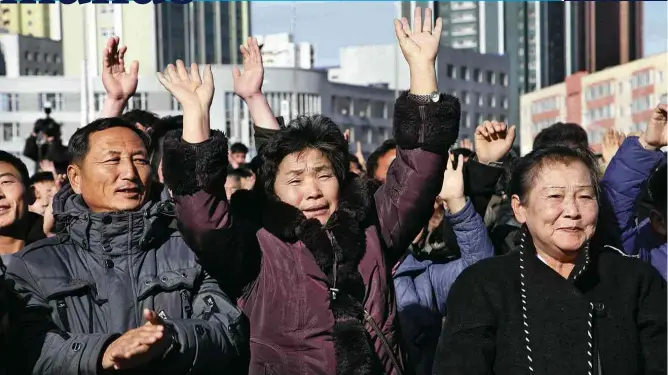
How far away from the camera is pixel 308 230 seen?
4.64 metres

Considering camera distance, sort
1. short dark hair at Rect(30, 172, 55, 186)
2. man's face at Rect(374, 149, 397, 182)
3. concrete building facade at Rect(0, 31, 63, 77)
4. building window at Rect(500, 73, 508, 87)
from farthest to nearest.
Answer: building window at Rect(500, 73, 508, 87)
concrete building facade at Rect(0, 31, 63, 77)
short dark hair at Rect(30, 172, 55, 186)
man's face at Rect(374, 149, 397, 182)

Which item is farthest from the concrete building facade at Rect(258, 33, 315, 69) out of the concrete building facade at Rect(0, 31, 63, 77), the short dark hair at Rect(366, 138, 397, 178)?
the short dark hair at Rect(366, 138, 397, 178)

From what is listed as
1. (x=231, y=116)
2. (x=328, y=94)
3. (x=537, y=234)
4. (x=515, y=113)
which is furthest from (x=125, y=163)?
(x=515, y=113)

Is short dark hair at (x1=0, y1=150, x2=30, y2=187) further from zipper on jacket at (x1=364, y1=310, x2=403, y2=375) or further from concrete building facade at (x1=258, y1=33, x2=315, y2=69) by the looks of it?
concrete building facade at (x1=258, y1=33, x2=315, y2=69)

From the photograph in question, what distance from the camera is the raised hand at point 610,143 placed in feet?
22.6

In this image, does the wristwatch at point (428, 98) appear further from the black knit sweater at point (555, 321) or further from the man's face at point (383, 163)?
the man's face at point (383, 163)

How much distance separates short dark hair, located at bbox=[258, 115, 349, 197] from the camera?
484cm

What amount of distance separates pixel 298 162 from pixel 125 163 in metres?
0.63

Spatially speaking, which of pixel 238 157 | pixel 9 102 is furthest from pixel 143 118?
pixel 9 102

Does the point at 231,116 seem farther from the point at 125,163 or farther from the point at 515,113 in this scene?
the point at 125,163

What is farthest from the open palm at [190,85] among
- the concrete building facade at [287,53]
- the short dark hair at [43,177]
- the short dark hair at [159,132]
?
the concrete building facade at [287,53]

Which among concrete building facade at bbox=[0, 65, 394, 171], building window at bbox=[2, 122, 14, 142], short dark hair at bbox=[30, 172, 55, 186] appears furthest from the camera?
building window at bbox=[2, 122, 14, 142]

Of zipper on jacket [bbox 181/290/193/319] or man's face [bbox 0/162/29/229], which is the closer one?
zipper on jacket [bbox 181/290/193/319]

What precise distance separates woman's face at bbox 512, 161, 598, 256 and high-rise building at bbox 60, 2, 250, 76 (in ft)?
314
